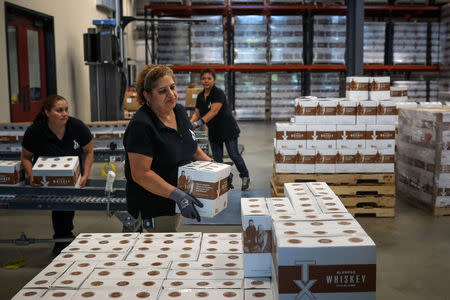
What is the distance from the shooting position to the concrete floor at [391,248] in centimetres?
393

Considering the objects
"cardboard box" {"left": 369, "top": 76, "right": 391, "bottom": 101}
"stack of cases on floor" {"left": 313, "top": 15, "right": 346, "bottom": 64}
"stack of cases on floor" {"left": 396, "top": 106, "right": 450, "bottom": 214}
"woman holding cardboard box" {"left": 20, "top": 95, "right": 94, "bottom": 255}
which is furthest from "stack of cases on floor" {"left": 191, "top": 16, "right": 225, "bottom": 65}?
"woman holding cardboard box" {"left": 20, "top": 95, "right": 94, "bottom": 255}

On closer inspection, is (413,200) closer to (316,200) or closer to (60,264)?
(316,200)

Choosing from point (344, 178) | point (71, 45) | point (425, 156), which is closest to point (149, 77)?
point (344, 178)

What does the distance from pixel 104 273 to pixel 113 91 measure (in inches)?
312

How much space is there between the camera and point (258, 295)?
1.88m

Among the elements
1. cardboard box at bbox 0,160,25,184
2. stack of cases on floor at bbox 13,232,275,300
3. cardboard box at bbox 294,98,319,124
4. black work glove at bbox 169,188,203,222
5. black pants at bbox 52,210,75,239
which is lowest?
black pants at bbox 52,210,75,239

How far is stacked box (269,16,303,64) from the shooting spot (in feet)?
50.6

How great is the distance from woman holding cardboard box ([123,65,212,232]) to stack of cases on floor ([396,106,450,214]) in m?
3.96

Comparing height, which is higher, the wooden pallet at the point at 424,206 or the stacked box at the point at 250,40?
the stacked box at the point at 250,40

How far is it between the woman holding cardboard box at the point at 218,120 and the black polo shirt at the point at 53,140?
2.45 meters

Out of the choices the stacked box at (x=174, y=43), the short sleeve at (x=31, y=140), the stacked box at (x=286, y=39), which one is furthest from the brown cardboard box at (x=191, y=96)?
the short sleeve at (x=31, y=140)

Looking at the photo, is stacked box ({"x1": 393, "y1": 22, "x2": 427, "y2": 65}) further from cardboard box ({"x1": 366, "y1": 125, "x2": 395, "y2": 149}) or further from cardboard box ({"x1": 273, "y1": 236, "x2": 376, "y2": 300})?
cardboard box ({"x1": 273, "y1": 236, "x2": 376, "y2": 300})

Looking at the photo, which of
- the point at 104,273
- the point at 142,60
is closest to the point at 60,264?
the point at 104,273

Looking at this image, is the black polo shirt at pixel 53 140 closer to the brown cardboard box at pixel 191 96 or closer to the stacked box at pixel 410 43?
the brown cardboard box at pixel 191 96
